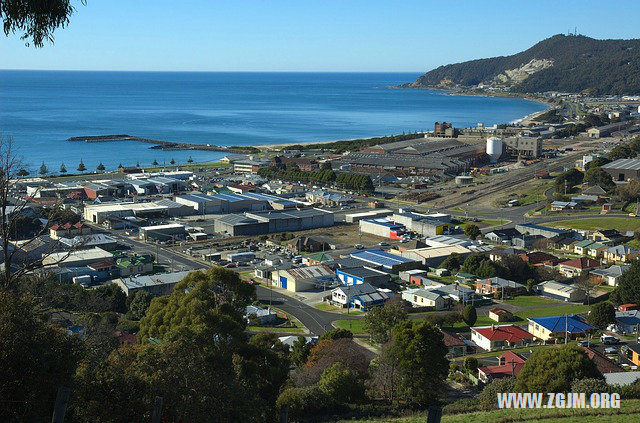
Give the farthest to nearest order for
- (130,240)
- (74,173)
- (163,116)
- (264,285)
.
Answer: (163,116), (74,173), (130,240), (264,285)

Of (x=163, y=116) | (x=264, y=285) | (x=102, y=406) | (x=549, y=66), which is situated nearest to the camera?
(x=102, y=406)

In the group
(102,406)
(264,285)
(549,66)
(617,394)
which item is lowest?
(264,285)

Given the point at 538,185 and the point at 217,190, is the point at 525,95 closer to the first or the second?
the point at 538,185

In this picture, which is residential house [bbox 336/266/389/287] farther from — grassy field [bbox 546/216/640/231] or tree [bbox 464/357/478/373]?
grassy field [bbox 546/216/640/231]

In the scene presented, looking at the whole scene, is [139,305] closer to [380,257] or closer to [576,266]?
[380,257]

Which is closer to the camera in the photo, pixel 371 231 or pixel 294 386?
pixel 294 386

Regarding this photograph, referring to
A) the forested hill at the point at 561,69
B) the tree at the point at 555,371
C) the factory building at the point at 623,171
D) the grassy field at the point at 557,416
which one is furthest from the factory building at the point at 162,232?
the forested hill at the point at 561,69

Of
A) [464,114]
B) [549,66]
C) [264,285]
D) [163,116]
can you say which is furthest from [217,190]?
[549,66]
